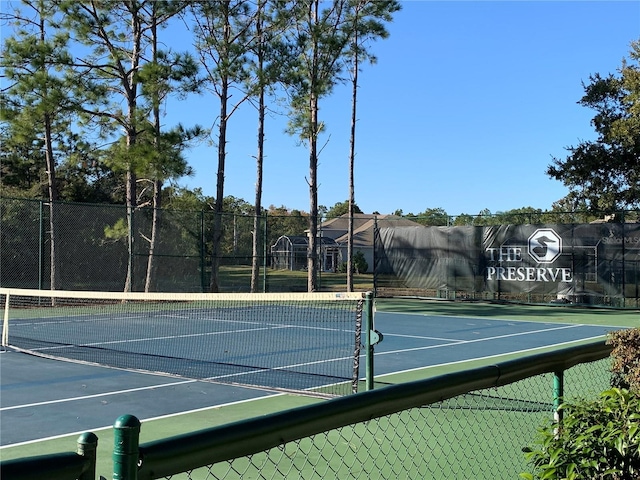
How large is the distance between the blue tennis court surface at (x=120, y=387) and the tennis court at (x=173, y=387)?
12 mm

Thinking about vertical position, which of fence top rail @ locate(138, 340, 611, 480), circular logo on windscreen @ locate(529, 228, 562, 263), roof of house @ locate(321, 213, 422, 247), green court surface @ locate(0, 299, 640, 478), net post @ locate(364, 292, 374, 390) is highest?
roof of house @ locate(321, 213, 422, 247)

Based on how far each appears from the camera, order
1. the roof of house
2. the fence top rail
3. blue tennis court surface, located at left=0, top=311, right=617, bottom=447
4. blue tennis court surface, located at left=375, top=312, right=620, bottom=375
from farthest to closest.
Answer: the roof of house, blue tennis court surface, located at left=375, top=312, right=620, bottom=375, blue tennis court surface, located at left=0, top=311, right=617, bottom=447, the fence top rail

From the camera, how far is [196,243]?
82.1ft

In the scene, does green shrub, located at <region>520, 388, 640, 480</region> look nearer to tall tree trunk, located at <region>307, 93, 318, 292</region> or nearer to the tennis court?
the tennis court

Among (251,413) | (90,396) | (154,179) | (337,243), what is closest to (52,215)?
(154,179)

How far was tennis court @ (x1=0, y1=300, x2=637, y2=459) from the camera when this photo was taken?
699 centimetres

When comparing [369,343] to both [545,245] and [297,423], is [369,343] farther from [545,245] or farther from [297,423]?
[545,245]

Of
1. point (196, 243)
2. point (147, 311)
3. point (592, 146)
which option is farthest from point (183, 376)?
point (592, 146)

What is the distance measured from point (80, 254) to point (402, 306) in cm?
1213

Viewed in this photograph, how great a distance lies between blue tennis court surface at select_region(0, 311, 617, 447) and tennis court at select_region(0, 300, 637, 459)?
0.01 metres

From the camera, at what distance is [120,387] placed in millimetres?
9000

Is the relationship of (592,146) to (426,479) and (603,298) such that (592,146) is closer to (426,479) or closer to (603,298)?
(603,298)

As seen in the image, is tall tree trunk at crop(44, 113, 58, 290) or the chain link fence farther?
the chain link fence

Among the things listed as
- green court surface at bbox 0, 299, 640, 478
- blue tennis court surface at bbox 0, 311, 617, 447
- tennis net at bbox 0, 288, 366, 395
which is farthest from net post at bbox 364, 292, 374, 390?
blue tennis court surface at bbox 0, 311, 617, 447
